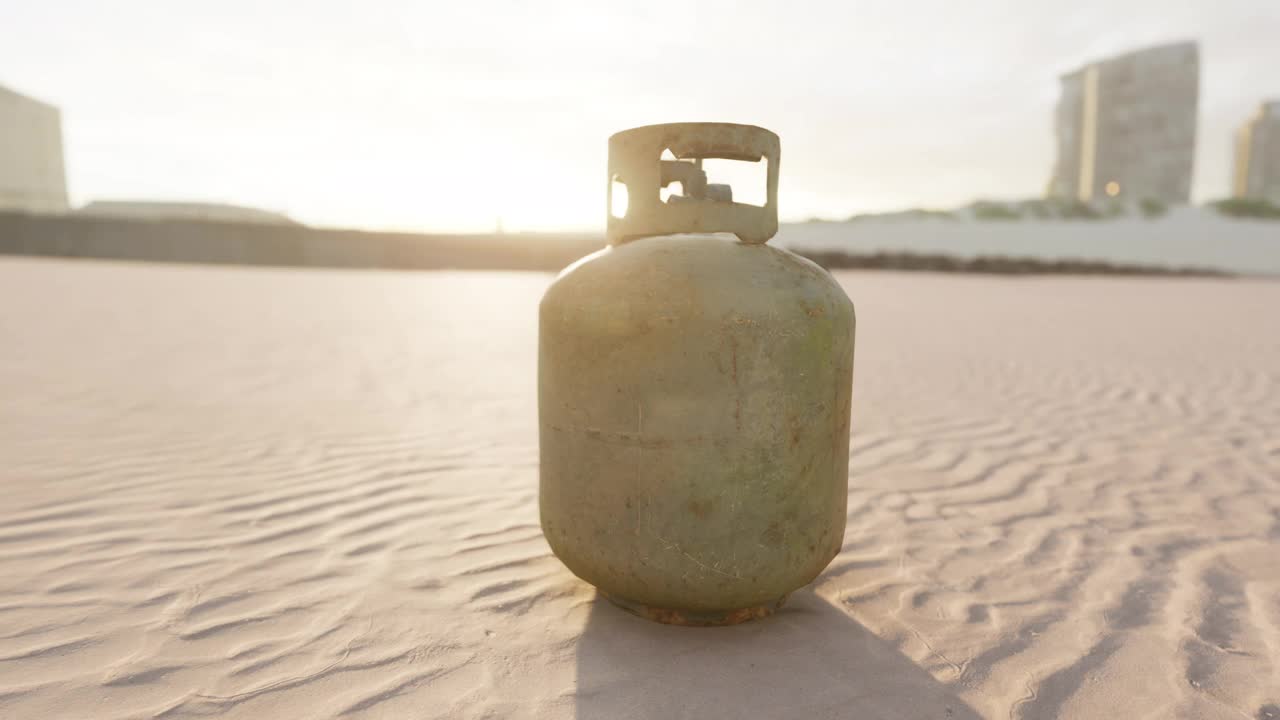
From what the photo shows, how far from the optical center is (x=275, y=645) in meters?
2.57

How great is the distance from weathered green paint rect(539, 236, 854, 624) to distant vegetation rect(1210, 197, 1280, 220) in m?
41.7

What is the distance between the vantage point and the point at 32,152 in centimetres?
3862

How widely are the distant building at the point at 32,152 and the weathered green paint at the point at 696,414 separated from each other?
44.0 metres

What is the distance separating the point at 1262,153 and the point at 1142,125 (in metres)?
14.7

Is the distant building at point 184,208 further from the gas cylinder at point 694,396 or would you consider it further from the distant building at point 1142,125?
the distant building at point 1142,125

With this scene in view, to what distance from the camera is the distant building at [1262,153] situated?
44188 mm

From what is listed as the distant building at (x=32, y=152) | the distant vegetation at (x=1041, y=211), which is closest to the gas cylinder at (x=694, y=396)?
the distant vegetation at (x=1041, y=211)

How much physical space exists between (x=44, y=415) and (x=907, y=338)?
9.91 meters

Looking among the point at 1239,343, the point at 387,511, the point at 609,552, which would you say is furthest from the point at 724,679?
the point at 1239,343

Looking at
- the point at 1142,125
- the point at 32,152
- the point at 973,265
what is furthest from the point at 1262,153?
the point at 32,152

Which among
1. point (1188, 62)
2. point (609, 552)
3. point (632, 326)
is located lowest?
point (609, 552)

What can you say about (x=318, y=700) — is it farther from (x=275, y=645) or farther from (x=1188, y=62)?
(x=1188, y=62)

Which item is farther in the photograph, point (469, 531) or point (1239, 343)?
point (1239, 343)

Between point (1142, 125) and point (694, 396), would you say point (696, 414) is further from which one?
point (1142, 125)
